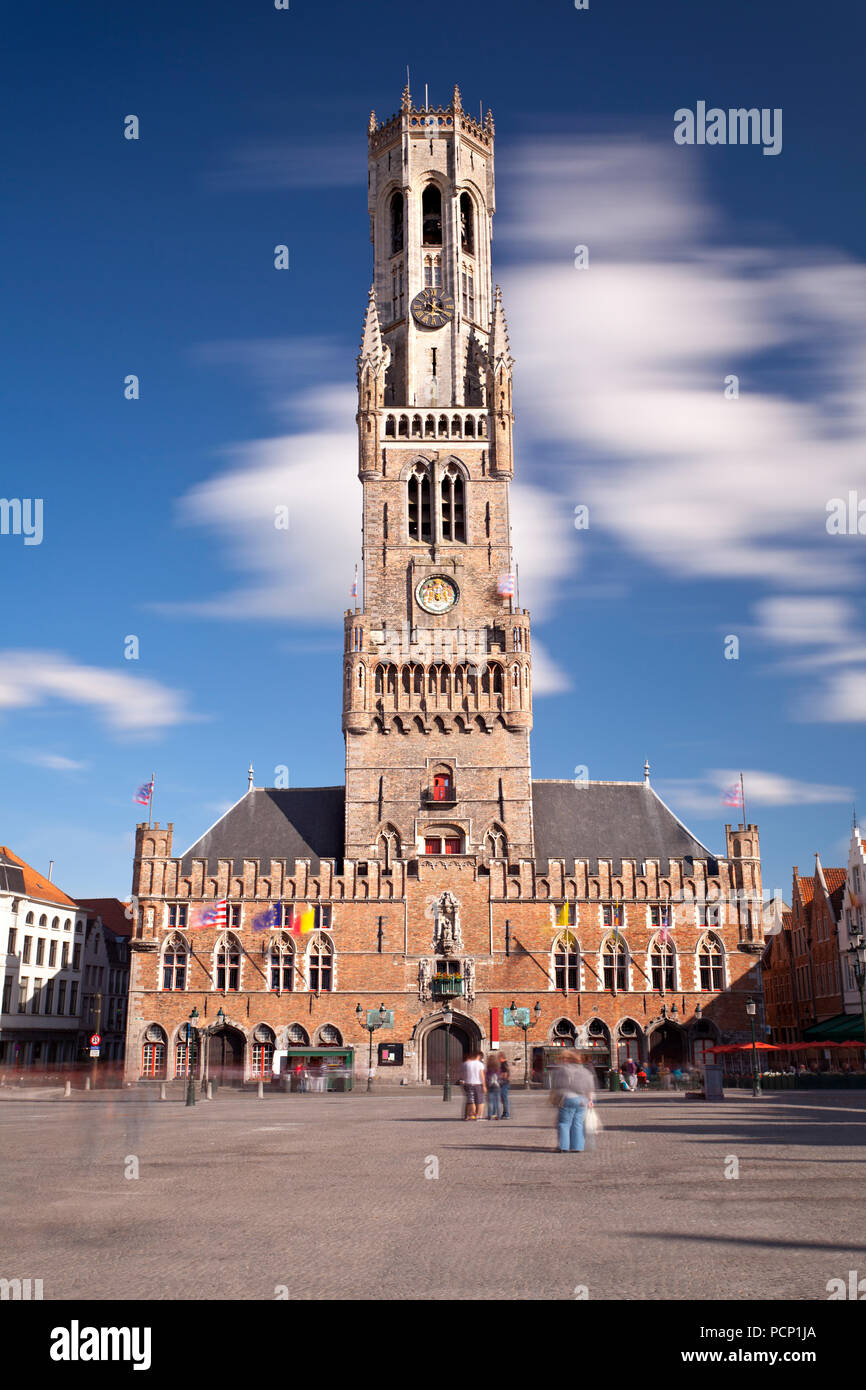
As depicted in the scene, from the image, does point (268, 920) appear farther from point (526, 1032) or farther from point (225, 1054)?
point (526, 1032)

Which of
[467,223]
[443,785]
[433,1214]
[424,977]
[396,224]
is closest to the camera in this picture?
[433,1214]

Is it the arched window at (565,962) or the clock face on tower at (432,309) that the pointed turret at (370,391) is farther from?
the arched window at (565,962)

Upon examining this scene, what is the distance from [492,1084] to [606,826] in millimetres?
35296

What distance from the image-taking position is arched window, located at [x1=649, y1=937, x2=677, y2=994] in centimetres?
5825

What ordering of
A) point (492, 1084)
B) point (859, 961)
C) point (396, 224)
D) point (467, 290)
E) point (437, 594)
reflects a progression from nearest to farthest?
point (492, 1084) < point (859, 961) < point (437, 594) < point (467, 290) < point (396, 224)

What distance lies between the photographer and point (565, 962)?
58469 millimetres

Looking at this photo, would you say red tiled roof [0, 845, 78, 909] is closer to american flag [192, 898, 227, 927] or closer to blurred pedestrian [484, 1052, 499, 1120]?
american flag [192, 898, 227, 927]

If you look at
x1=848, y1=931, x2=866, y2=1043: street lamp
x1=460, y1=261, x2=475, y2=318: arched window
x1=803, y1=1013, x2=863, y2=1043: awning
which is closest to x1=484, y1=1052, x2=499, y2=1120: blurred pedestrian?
x1=848, y1=931, x2=866, y2=1043: street lamp

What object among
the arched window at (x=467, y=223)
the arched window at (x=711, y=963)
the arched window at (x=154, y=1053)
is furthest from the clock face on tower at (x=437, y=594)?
the arched window at (x=154, y=1053)

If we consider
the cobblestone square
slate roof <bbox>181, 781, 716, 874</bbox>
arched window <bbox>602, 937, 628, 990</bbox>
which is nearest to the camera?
the cobblestone square

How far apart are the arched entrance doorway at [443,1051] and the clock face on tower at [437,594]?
875 inches

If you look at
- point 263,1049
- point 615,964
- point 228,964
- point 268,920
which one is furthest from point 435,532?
point 263,1049

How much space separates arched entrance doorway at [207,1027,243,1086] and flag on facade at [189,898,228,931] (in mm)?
5126
